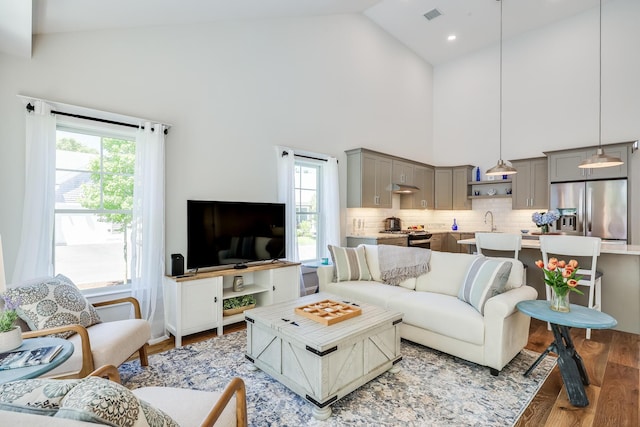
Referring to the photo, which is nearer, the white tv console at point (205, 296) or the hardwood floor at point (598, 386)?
the hardwood floor at point (598, 386)

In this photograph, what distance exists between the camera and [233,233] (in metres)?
3.81

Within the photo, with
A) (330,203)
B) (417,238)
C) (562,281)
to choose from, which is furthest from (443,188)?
(562,281)

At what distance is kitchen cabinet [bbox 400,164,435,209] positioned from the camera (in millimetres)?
6895

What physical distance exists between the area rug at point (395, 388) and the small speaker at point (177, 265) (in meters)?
0.78

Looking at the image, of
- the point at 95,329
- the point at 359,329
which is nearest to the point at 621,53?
the point at 359,329

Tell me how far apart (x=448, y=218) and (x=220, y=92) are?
6062 millimetres

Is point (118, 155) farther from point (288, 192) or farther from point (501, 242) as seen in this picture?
point (501, 242)

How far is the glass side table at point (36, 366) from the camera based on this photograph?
1.52m

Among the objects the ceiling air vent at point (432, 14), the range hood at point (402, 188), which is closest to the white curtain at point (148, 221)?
the range hood at point (402, 188)

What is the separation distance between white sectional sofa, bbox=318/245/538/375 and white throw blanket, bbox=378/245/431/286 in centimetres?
7

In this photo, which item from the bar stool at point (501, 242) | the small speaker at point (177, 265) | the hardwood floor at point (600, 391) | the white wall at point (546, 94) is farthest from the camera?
the white wall at point (546, 94)

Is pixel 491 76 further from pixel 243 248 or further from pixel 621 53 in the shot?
pixel 243 248

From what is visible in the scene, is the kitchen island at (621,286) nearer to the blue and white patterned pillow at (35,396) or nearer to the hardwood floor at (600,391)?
the hardwood floor at (600,391)

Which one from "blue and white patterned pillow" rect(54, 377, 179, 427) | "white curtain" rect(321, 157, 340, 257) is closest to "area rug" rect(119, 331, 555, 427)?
"blue and white patterned pillow" rect(54, 377, 179, 427)
